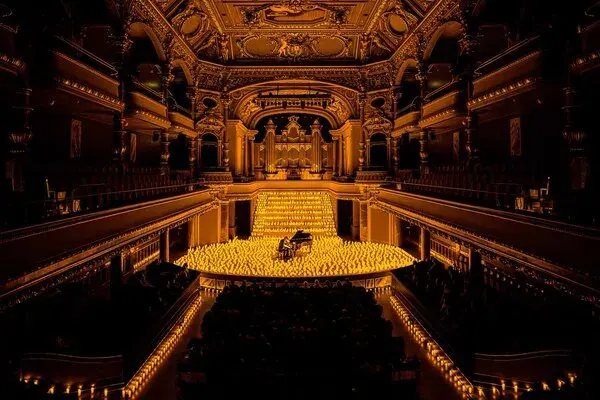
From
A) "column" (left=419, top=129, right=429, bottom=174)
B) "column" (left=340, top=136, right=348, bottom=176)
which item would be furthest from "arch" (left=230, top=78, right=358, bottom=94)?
"column" (left=419, top=129, right=429, bottom=174)

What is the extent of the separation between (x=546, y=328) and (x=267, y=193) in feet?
63.1

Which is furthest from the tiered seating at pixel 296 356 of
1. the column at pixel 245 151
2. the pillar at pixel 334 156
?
the pillar at pixel 334 156

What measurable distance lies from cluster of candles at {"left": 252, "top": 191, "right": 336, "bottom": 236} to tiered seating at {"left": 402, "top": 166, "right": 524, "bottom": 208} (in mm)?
11297

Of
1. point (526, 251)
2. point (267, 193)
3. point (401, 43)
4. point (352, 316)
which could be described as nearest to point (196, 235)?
point (267, 193)

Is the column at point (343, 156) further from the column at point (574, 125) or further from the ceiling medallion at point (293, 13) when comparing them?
the column at point (574, 125)

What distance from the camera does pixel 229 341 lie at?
7.06 meters

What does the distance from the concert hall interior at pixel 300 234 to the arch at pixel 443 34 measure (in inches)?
4.6

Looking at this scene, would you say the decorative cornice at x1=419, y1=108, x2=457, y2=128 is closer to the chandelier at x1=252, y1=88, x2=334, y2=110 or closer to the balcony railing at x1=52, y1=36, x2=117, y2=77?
the balcony railing at x1=52, y1=36, x2=117, y2=77

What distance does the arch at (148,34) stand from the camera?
45.6ft

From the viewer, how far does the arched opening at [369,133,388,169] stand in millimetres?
21609

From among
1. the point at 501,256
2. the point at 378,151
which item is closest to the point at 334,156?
the point at 378,151

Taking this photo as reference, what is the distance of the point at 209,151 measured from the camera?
864 inches

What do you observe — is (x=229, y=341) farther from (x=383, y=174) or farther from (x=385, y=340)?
(x=383, y=174)

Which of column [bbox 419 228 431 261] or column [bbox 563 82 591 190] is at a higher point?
column [bbox 563 82 591 190]
